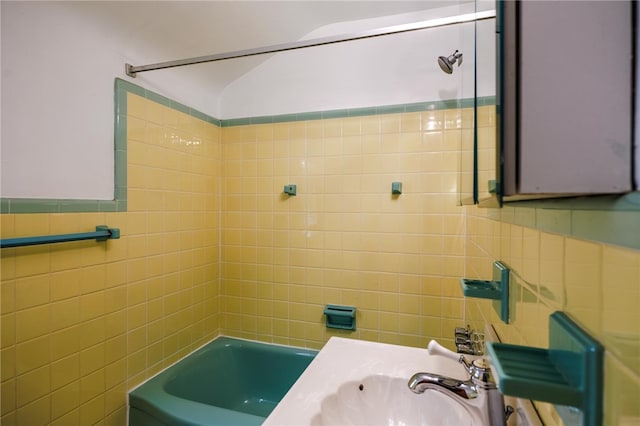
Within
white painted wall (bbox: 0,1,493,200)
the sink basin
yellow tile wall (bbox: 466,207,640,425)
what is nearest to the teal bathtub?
the sink basin

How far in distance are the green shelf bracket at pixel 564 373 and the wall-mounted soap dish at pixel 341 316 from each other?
1437mm

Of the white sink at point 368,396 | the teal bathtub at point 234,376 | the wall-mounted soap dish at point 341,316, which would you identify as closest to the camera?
the white sink at point 368,396

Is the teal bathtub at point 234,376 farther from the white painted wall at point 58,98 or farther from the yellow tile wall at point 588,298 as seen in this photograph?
the yellow tile wall at point 588,298

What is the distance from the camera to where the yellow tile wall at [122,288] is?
1.00m

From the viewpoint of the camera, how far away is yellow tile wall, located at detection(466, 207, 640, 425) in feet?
0.81

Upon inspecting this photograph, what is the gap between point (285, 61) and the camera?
5.98 feet


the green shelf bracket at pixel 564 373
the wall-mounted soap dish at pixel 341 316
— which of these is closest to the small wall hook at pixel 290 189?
the wall-mounted soap dish at pixel 341 316

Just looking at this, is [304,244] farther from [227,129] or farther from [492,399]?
[492,399]

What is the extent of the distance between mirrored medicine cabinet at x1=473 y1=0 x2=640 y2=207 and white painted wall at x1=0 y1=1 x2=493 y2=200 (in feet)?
1.57

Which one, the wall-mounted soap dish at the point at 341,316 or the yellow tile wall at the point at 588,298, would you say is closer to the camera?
the yellow tile wall at the point at 588,298

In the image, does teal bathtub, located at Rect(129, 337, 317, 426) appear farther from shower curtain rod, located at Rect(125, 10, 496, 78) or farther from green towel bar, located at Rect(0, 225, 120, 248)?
shower curtain rod, located at Rect(125, 10, 496, 78)

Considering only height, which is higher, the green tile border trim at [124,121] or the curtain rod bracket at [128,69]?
the curtain rod bracket at [128,69]

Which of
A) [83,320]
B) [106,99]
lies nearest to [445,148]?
[106,99]

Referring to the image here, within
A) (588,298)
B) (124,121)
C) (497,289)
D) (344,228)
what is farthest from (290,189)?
(588,298)
